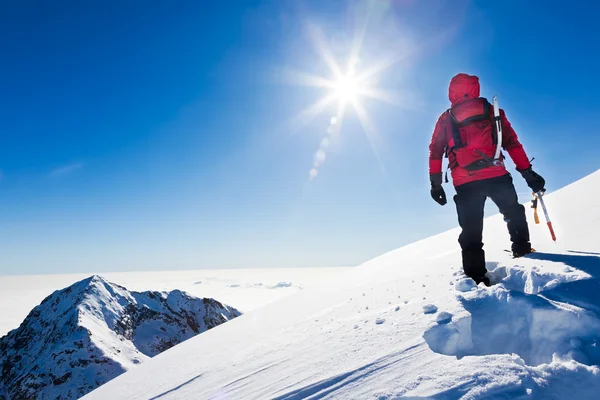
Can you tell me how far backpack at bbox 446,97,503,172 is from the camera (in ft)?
14.7

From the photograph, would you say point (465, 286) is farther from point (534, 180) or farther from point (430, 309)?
point (534, 180)

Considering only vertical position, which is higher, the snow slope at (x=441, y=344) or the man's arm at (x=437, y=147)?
the man's arm at (x=437, y=147)

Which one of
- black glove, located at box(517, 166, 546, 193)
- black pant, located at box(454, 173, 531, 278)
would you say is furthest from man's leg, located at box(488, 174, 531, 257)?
black glove, located at box(517, 166, 546, 193)

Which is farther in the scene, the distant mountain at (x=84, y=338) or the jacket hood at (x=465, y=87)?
the distant mountain at (x=84, y=338)

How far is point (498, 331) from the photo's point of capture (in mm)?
2561

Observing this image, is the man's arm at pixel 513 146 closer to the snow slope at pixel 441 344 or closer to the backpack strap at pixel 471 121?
the backpack strap at pixel 471 121

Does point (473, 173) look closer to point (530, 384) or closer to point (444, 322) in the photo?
point (444, 322)

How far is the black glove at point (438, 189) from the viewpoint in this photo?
5000 millimetres

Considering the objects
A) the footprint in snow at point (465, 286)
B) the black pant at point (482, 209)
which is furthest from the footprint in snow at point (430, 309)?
the black pant at point (482, 209)

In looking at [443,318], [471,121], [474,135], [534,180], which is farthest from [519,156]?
[443,318]

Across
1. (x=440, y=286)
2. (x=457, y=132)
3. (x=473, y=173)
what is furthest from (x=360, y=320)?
(x=457, y=132)

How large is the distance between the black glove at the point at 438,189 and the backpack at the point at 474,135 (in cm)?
36

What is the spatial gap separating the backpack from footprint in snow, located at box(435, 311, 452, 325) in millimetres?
2489

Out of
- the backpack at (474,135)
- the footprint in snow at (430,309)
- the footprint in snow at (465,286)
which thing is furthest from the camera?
the backpack at (474,135)
